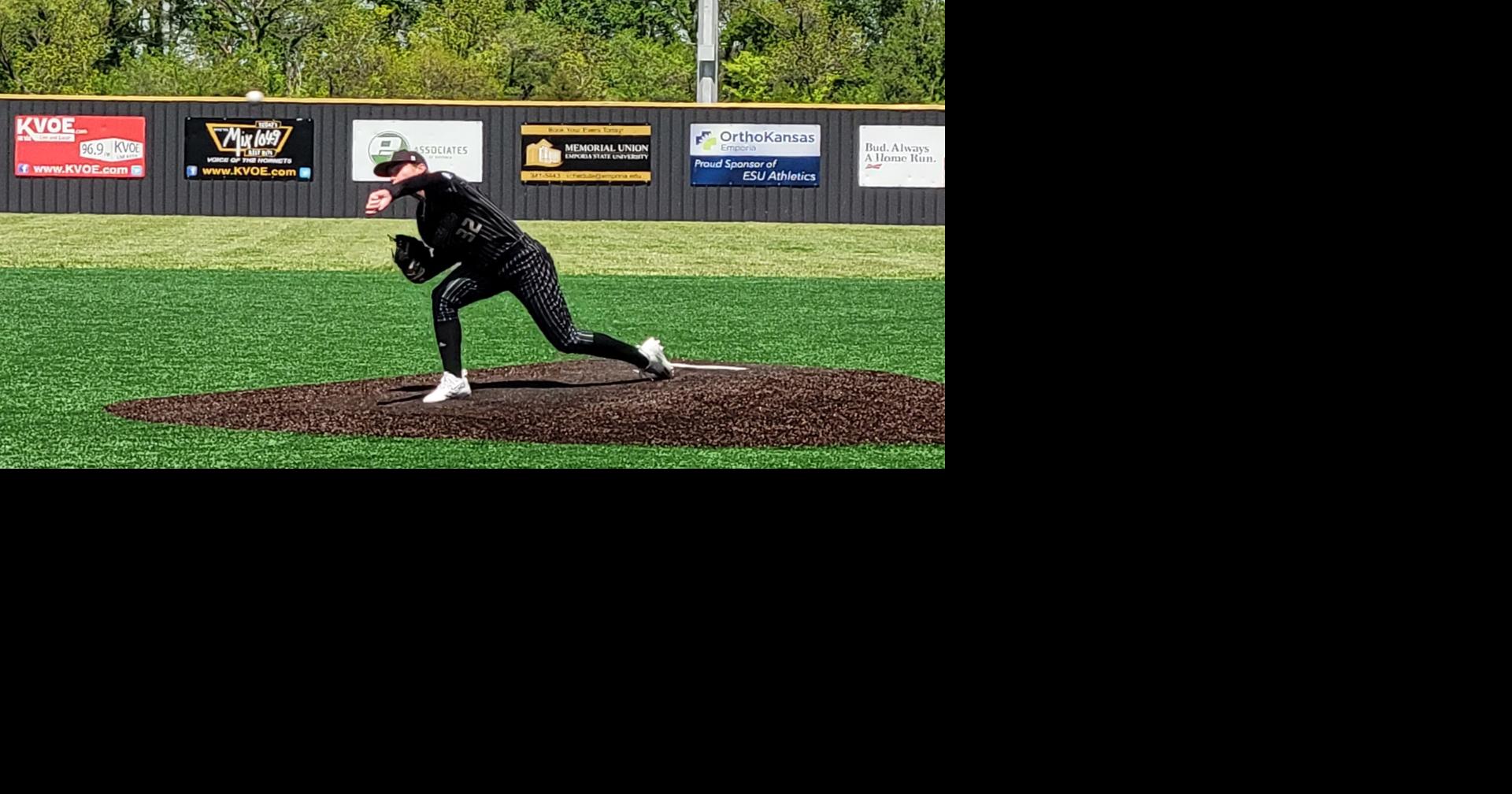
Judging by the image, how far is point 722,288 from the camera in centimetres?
1878

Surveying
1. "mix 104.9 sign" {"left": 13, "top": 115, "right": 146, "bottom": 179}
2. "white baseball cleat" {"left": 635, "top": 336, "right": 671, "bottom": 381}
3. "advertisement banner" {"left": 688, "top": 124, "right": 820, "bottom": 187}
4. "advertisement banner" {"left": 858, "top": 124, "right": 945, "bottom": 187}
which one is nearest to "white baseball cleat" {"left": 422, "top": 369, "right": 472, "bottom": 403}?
"white baseball cleat" {"left": 635, "top": 336, "right": 671, "bottom": 381}

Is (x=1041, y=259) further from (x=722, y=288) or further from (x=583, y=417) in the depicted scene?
(x=722, y=288)

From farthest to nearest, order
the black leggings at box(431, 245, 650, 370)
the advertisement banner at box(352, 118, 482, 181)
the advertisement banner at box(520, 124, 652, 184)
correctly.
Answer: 1. the advertisement banner at box(520, 124, 652, 184)
2. the advertisement banner at box(352, 118, 482, 181)
3. the black leggings at box(431, 245, 650, 370)

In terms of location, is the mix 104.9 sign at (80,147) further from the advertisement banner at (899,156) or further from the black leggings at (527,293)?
the black leggings at (527,293)

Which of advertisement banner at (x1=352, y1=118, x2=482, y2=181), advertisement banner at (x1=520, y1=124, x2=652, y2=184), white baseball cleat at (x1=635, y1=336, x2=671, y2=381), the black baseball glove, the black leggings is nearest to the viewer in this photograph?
the black baseball glove

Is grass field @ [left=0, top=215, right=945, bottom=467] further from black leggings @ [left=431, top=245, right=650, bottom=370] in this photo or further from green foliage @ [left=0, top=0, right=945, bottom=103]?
green foliage @ [left=0, top=0, right=945, bottom=103]

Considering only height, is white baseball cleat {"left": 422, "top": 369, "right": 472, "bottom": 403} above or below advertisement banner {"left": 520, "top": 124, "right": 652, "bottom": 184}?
below

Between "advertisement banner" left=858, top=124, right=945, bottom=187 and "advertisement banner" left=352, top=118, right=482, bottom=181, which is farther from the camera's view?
"advertisement banner" left=858, top=124, right=945, bottom=187

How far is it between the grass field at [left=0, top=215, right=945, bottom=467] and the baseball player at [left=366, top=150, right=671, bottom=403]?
1209mm

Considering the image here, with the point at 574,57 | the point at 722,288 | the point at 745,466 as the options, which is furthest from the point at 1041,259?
the point at 574,57

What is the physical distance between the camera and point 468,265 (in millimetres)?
9648

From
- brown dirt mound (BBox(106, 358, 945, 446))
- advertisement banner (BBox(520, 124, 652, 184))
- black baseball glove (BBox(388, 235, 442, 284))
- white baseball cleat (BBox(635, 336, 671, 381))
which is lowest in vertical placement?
brown dirt mound (BBox(106, 358, 945, 446))

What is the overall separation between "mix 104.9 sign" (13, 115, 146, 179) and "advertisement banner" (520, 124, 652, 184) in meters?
5.55

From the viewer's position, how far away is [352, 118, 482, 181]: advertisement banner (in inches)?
1104
